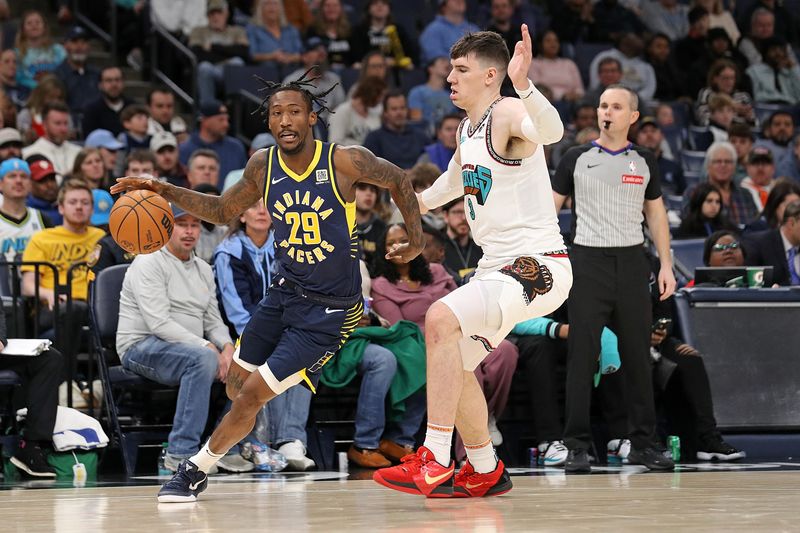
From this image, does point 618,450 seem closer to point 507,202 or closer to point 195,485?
point 507,202

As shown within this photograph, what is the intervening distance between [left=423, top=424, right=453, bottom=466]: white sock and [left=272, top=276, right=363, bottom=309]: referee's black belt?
689 mm

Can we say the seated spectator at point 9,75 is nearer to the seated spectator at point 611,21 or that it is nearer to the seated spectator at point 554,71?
the seated spectator at point 554,71

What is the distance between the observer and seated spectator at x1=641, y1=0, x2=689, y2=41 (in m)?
16.5

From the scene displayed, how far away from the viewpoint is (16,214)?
9.23 meters

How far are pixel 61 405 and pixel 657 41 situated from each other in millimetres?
9788

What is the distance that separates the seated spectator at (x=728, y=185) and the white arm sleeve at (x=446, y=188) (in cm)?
547

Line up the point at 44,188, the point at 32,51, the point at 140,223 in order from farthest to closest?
the point at 32,51, the point at 44,188, the point at 140,223

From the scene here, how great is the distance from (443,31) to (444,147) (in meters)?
3.24

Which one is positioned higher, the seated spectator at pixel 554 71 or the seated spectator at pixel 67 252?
the seated spectator at pixel 554 71

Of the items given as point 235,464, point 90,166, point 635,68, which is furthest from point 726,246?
point 635,68

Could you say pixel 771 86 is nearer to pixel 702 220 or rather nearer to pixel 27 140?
pixel 702 220

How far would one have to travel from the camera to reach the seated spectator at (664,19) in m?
16.5

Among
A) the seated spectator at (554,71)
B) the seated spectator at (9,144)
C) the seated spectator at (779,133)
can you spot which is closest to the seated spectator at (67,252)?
the seated spectator at (9,144)

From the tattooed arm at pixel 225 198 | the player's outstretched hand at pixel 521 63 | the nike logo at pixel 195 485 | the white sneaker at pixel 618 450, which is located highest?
the player's outstretched hand at pixel 521 63
